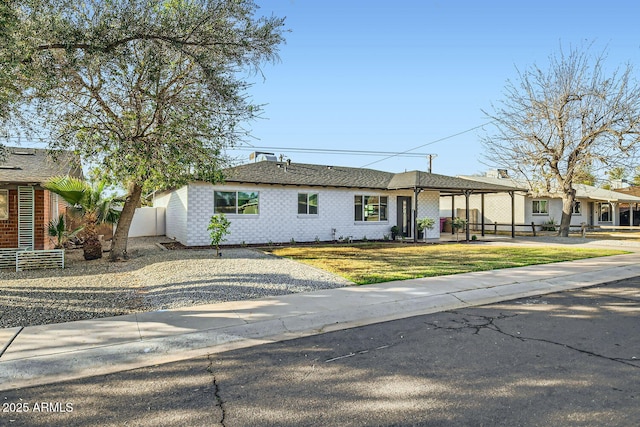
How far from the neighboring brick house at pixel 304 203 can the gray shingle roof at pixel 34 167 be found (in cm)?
494

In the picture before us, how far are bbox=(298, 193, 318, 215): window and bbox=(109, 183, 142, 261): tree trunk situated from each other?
8024 millimetres

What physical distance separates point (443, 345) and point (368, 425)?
7.15ft

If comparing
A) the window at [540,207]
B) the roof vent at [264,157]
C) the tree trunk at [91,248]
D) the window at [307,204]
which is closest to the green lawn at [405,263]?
the window at [307,204]

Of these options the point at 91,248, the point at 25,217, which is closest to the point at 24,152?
the point at 25,217

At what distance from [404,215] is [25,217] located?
17.6m

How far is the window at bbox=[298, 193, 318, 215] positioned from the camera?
62.0 ft

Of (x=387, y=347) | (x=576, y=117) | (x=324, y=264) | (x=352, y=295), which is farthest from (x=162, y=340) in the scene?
(x=576, y=117)

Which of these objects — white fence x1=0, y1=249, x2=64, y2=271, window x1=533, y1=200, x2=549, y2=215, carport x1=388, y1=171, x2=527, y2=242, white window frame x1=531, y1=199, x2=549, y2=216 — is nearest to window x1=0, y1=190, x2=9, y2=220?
white fence x1=0, y1=249, x2=64, y2=271

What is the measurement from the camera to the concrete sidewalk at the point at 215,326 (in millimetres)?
4391

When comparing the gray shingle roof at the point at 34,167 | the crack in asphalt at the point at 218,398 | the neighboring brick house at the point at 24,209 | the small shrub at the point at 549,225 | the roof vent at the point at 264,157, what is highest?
the roof vent at the point at 264,157

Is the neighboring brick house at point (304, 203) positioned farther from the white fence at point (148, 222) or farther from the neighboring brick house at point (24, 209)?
the neighboring brick house at point (24, 209)

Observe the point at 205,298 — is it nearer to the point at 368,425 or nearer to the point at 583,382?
the point at 368,425

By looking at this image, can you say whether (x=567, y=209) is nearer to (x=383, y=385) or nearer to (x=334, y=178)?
(x=334, y=178)

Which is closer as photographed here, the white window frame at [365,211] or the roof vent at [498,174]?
the white window frame at [365,211]
